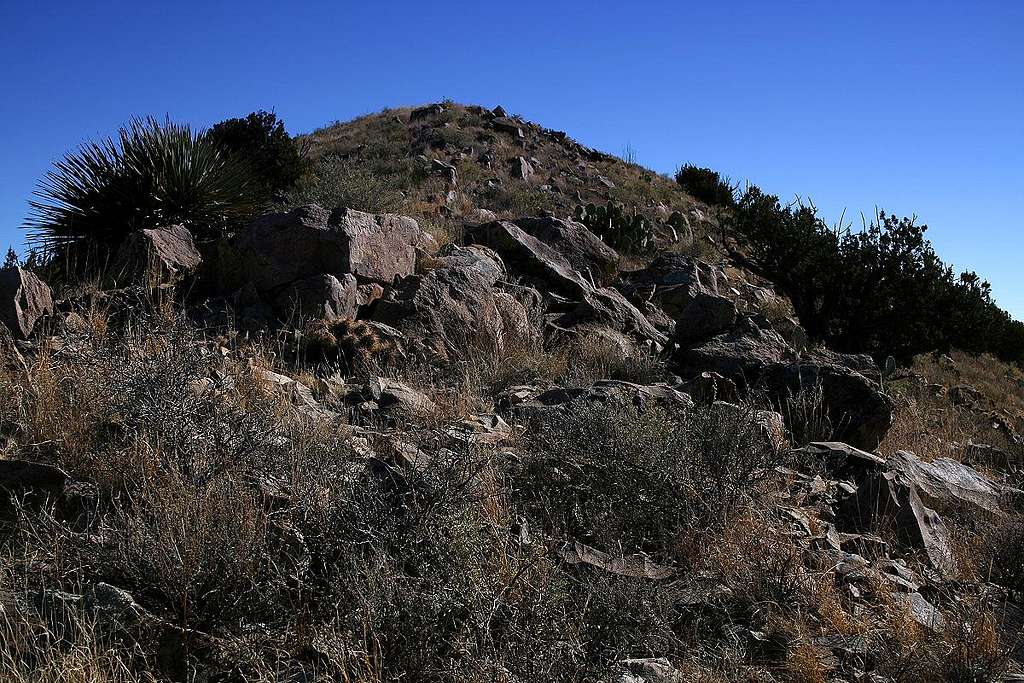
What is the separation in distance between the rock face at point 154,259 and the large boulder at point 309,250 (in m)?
0.46

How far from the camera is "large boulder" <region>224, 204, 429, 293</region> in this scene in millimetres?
8055

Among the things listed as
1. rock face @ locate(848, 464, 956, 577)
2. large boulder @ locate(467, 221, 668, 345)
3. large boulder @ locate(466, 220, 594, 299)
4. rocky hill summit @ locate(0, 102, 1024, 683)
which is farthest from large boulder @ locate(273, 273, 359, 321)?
rock face @ locate(848, 464, 956, 577)

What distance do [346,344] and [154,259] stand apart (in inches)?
95.5

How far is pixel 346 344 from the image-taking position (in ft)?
23.1

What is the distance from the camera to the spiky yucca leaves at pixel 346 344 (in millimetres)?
→ 6930

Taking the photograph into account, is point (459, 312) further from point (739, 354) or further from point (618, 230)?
point (618, 230)

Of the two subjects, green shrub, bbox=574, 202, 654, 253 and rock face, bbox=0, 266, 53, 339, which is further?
green shrub, bbox=574, 202, 654, 253

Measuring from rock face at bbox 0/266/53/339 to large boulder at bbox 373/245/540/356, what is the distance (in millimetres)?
2838

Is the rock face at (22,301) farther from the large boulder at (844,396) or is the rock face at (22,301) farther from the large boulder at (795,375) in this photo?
the large boulder at (844,396)

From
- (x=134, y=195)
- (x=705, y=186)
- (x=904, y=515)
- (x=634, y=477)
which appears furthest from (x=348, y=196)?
(x=705, y=186)

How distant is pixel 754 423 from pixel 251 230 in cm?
550

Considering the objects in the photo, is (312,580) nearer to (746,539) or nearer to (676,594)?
(676,594)

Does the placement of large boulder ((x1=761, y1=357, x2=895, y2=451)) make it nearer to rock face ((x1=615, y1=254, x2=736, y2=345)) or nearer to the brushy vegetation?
rock face ((x1=615, y1=254, x2=736, y2=345))

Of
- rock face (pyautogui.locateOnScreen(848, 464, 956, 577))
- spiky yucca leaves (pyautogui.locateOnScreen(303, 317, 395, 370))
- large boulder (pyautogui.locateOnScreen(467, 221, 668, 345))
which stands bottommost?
rock face (pyautogui.locateOnScreen(848, 464, 956, 577))
